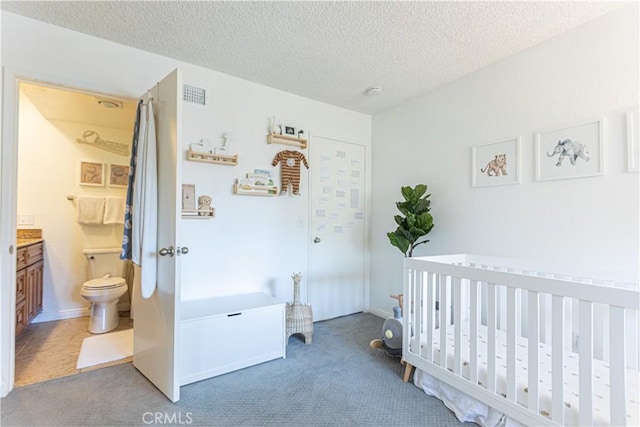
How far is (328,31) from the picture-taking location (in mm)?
2061

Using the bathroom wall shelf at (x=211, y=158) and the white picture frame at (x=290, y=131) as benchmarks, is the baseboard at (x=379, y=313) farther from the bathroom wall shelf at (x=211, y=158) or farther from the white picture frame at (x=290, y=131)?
the bathroom wall shelf at (x=211, y=158)

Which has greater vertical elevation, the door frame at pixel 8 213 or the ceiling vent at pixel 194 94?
the ceiling vent at pixel 194 94

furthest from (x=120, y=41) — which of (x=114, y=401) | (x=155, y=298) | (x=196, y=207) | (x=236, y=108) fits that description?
(x=114, y=401)

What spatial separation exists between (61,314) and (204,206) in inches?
93.0

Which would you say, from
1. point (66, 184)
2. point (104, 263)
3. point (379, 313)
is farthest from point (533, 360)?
point (66, 184)

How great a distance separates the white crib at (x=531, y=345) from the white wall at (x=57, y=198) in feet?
11.3

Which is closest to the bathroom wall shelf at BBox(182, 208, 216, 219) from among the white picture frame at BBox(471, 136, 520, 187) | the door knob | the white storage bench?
the door knob

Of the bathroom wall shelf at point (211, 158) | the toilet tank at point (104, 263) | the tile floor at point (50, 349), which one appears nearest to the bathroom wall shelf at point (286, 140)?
the bathroom wall shelf at point (211, 158)

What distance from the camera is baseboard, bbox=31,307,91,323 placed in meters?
3.28

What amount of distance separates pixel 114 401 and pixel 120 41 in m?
2.44

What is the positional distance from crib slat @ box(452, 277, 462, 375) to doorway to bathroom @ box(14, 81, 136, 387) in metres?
3.05

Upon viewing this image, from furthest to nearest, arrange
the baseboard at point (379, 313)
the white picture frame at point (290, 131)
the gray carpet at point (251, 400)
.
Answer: the baseboard at point (379, 313), the white picture frame at point (290, 131), the gray carpet at point (251, 400)

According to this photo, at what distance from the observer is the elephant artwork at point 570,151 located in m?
1.95

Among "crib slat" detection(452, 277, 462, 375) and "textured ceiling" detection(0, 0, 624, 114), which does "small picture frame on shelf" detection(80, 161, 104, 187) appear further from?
"crib slat" detection(452, 277, 462, 375)
